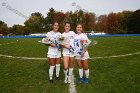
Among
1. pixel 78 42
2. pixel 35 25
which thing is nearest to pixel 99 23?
pixel 35 25

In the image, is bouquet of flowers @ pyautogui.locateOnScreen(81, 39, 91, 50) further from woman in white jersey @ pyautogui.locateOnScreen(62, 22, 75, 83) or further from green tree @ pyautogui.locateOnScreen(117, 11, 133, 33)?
green tree @ pyautogui.locateOnScreen(117, 11, 133, 33)

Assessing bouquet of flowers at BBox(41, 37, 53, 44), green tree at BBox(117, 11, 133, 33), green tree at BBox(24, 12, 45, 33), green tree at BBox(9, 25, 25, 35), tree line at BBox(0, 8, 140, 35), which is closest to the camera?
bouquet of flowers at BBox(41, 37, 53, 44)

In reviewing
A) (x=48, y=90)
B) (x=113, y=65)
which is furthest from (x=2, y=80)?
(x=113, y=65)

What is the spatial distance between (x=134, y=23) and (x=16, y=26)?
72511mm

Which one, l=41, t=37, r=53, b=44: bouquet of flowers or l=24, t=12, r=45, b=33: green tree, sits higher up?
l=24, t=12, r=45, b=33: green tree

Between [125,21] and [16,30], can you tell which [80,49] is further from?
[16,30]

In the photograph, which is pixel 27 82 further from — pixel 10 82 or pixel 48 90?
pixel 48 90

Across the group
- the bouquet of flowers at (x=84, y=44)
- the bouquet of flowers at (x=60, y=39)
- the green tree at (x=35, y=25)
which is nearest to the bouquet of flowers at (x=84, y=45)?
the bouquet of flowers at (x=84, y=44)

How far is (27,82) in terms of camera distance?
8.62 m

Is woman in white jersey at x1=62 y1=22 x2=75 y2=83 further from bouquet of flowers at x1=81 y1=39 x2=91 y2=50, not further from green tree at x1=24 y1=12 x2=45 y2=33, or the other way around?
green tree at x1=24 y1=12 x2=45 y2=33

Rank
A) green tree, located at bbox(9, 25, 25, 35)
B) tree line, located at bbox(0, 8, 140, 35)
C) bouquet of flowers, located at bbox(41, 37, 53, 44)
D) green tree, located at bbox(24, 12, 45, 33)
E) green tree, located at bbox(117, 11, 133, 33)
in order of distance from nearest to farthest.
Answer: bouquet of flowers, located at bbox(41, 37, 53, 44)
tree line, located at bbox(0, 8, 140, 35)
green tree, located at bbox(117, 11, 133, 33)
green tree, located at bbox(24, 12, 45, 33)
green tree, located at bbox(9, 25, 25, 35)

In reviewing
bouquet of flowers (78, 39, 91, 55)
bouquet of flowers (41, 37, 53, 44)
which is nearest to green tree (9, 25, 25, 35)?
bouquet of flowers (41, 37, 53, 44)

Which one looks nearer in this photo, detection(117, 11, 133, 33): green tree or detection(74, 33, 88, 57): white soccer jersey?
detection(74, 33, 88, 57): white soccer jersey

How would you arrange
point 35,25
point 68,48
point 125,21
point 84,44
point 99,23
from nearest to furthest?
point 68,48 < point 84,44 < point 125,21 < point 35,25 < point 99,23
